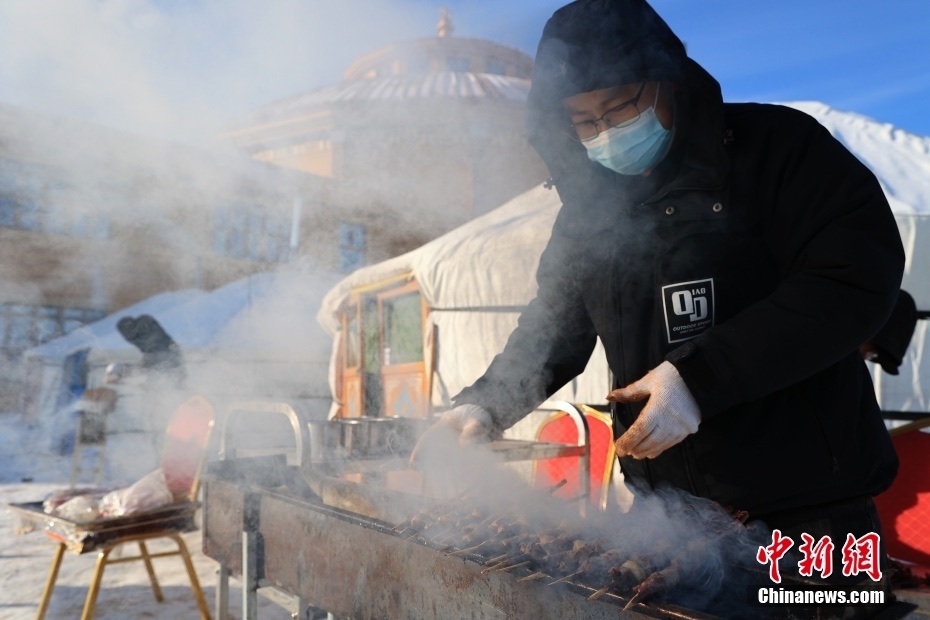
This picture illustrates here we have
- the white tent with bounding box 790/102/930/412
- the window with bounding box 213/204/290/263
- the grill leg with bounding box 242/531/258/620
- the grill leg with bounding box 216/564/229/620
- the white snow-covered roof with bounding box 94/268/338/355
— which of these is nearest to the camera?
the grill leg with bounding box 242/531/258/620

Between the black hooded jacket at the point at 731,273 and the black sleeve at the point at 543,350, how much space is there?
0.01 metres

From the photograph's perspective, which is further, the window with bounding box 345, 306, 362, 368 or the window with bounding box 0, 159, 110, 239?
the window with bounding box 0, 159, 110, 239

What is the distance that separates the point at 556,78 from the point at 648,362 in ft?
2.75

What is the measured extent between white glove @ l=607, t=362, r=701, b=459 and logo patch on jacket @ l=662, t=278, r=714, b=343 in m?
0.26

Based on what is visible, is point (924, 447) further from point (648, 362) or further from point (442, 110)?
point (442, 110)

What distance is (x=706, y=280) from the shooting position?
1453 mm

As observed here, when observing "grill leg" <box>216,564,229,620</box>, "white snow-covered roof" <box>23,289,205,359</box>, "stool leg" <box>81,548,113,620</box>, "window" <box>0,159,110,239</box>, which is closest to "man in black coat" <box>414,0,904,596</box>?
"grill leg" <box>216,564,229,620</box>

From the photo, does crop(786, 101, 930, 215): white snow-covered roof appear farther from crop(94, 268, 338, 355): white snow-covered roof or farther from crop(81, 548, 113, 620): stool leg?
crop(94, 268, 338, 355): white snow-covered roof

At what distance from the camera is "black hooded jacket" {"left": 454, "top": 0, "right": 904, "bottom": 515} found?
119 cm

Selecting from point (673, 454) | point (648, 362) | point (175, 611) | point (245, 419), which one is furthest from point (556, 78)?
point (245, 419)

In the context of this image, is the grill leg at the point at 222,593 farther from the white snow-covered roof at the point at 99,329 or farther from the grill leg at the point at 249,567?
the white snow-covered roof at the point at 99,329

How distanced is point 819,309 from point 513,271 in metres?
5.16

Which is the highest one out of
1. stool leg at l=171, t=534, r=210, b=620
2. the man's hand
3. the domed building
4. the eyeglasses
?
the domed building

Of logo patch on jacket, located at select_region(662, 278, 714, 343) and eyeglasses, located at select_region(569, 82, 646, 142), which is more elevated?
eyeglasses, located at select_region(569, 82, 646, 142)
